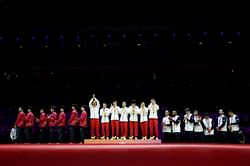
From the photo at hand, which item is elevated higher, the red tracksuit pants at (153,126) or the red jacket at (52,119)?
the red jacket at (52,119)

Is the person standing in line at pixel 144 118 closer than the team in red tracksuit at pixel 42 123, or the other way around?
the person standing in line at pixel 144 118

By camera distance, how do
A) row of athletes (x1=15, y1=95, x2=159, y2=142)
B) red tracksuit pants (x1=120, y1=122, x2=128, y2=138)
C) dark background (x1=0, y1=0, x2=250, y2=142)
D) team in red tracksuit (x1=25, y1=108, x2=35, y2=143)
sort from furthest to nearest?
dark background (x1=0, y1=0, x2=250, y2=142), red tracksuit pants (x1=120, y1=122, x2=128, y2=138), team in red tracksuit (x1=25, y1=108, x2=35, y2=143), row of athletes (x1=15, y1=95, x2=159, y2=142)

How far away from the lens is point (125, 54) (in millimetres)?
17812

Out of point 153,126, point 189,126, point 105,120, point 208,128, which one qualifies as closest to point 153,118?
point 153,126

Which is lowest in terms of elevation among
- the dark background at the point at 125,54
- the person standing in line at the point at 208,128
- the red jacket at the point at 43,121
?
the person standing in line at the point at 208,128

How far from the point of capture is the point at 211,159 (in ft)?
34.8

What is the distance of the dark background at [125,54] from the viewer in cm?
1702

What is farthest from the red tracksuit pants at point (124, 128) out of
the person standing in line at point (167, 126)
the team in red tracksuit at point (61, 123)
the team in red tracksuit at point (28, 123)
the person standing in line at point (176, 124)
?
the team in red tracksuit at point (28, 123)

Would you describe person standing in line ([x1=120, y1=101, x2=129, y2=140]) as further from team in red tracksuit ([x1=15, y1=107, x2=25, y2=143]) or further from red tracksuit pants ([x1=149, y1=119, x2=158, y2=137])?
team in red tracksuit ([x1=15, y1=107, x2=25, y2=143])

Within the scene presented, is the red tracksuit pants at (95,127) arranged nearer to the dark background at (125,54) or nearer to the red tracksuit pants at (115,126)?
the red tracksuit pants at (115,126)

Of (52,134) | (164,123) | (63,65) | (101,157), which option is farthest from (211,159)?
(63,65)

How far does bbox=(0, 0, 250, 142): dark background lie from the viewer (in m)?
17.0

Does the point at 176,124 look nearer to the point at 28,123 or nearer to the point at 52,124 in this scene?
the point at 52,124

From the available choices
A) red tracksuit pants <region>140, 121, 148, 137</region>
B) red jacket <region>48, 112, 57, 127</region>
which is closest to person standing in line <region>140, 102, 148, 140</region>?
red tracksuit pants <region>140, 121, 148, 137</region>
